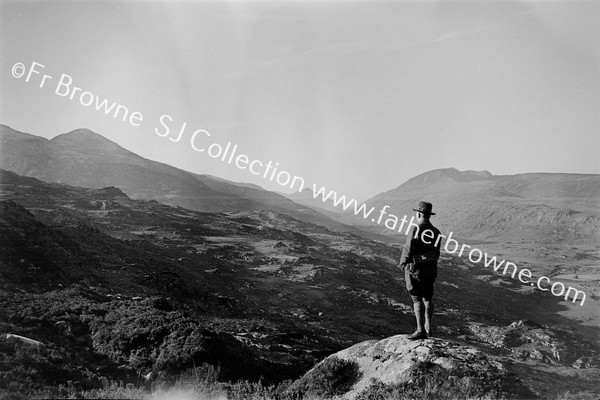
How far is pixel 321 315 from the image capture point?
1889 cm

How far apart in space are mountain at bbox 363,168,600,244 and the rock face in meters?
70.0

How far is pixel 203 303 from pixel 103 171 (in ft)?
195

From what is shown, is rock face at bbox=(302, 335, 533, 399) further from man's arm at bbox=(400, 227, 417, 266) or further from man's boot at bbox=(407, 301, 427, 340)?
man's arm at bbox=(400, 227, 417, 266)

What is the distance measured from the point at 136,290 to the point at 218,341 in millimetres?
8362

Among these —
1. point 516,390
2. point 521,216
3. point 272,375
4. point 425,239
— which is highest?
point 521,216

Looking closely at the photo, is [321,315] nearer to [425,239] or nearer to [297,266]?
[297,266]

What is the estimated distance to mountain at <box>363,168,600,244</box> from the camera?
69.7m

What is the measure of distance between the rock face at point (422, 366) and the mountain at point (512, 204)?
7002cm

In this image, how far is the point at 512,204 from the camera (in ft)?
281

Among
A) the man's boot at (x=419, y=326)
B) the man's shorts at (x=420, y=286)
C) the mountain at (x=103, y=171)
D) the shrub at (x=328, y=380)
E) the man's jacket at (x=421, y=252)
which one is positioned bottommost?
the mountain at (x=103, y=171)

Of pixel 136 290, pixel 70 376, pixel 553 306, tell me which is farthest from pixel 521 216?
pixel 70 376

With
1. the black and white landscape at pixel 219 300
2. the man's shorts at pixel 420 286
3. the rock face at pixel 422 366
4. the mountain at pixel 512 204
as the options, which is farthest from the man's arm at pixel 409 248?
the mountain at pixel 512 204

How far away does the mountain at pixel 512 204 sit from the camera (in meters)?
69.7

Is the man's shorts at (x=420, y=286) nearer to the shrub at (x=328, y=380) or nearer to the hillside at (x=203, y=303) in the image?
the shrub at (x=328, y=380)
